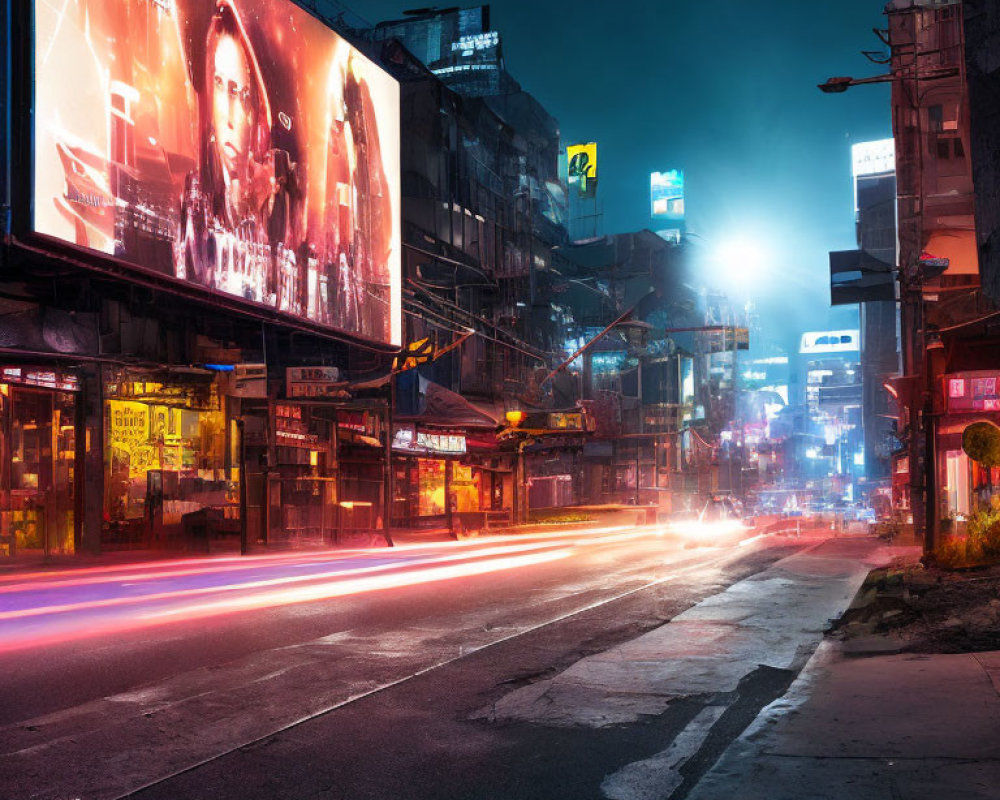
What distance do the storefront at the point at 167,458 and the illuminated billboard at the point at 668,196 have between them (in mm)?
108809

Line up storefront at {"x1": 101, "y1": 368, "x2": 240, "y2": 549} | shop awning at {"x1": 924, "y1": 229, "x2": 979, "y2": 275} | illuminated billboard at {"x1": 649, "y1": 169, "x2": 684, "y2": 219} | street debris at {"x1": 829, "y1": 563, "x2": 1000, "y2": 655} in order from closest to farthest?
1. street debris at {"x1": 829, "y1": 563, "x2": 1000, "y2": 655}
2. storefront at {"x1": 101, "y1": 368, "x2": 240, "y2": 549}
3. shop awning at {"x1": 924, "y1": 229, "x2": 979, "y2": 275}
4. illuminated billboard at {"x1": 649, "y1": 169, "x2": 684, "y2": 219}

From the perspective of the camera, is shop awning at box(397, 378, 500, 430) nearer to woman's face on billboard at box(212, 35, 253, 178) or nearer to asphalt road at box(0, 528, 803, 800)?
woman's face on billboard at box(212, 35, 253, 178)

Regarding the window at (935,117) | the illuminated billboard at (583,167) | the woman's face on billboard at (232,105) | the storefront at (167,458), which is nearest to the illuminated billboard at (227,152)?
the woman's face on billboard at (232,105)

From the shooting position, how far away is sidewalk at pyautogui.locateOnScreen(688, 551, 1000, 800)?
17.9 ft

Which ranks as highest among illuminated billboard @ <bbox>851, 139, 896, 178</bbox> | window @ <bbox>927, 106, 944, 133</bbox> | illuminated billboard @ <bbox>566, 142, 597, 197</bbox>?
illuminated billboard @ <bbox>851, 139, 896, 178</bbox>

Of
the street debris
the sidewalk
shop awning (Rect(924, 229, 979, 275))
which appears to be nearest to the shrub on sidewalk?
the street debris

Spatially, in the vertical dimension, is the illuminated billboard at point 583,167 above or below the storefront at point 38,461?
above

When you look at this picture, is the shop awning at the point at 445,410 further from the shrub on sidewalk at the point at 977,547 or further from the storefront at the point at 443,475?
the shrub on sidewalk at the point at 977,547

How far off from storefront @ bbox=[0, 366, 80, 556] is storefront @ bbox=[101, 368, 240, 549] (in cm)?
119

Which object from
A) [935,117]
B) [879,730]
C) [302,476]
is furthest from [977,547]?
[935,117]

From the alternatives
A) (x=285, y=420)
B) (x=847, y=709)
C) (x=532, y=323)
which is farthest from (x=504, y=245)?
(x=847, y=709)

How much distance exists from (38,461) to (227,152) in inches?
370

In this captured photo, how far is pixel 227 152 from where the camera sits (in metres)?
26.2

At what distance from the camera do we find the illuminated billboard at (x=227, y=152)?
68.5ft
